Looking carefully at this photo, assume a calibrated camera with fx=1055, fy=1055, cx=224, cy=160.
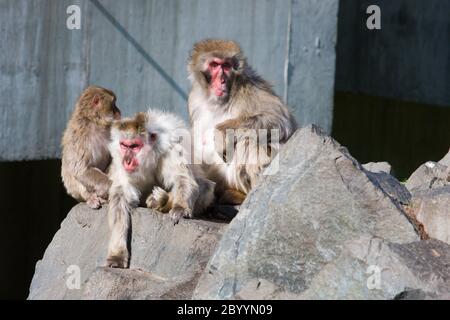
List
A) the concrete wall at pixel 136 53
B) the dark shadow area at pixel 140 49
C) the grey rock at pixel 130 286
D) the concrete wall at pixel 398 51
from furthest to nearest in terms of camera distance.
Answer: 1. the concrete wall at pixel 398 51
2. the dark shadow area at pixel 140 49
3. the concrete wall at pixel 136 53
4. the grey rock at pixel 130 286

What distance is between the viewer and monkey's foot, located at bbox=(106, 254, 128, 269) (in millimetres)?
6692

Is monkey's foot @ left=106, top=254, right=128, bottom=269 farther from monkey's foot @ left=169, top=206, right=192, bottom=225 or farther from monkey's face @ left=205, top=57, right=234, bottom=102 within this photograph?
monkey's face @ left=205, top=57, right=234, bottom=102

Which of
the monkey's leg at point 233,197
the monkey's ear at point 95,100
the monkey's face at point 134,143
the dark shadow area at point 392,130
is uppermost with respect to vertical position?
the monkey's ear at point 95,100

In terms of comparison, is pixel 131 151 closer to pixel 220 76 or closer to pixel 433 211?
pixel 220 76

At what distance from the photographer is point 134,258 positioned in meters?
6.80

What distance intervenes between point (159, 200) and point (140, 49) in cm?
329

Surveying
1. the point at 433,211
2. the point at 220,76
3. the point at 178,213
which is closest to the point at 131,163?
the point at 178,213

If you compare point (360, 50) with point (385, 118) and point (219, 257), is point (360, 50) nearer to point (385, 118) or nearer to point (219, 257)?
→ point (385, 118)

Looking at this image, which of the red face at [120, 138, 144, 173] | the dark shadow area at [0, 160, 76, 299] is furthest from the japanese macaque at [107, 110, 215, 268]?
the dark shadow area at [0, 160, 76, 299]

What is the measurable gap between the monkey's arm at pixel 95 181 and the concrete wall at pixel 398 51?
6.72 meters

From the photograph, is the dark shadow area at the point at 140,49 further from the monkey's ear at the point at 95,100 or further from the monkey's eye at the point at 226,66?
the monkey's eye at the point at 226,66

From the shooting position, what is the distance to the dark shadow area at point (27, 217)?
12.1 m

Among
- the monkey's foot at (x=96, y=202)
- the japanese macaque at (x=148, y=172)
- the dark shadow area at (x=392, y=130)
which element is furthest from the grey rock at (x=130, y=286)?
the dark shadow area at (x=392, y=130)

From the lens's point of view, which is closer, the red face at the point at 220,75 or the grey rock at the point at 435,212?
the grey rock at the point at 435,212
